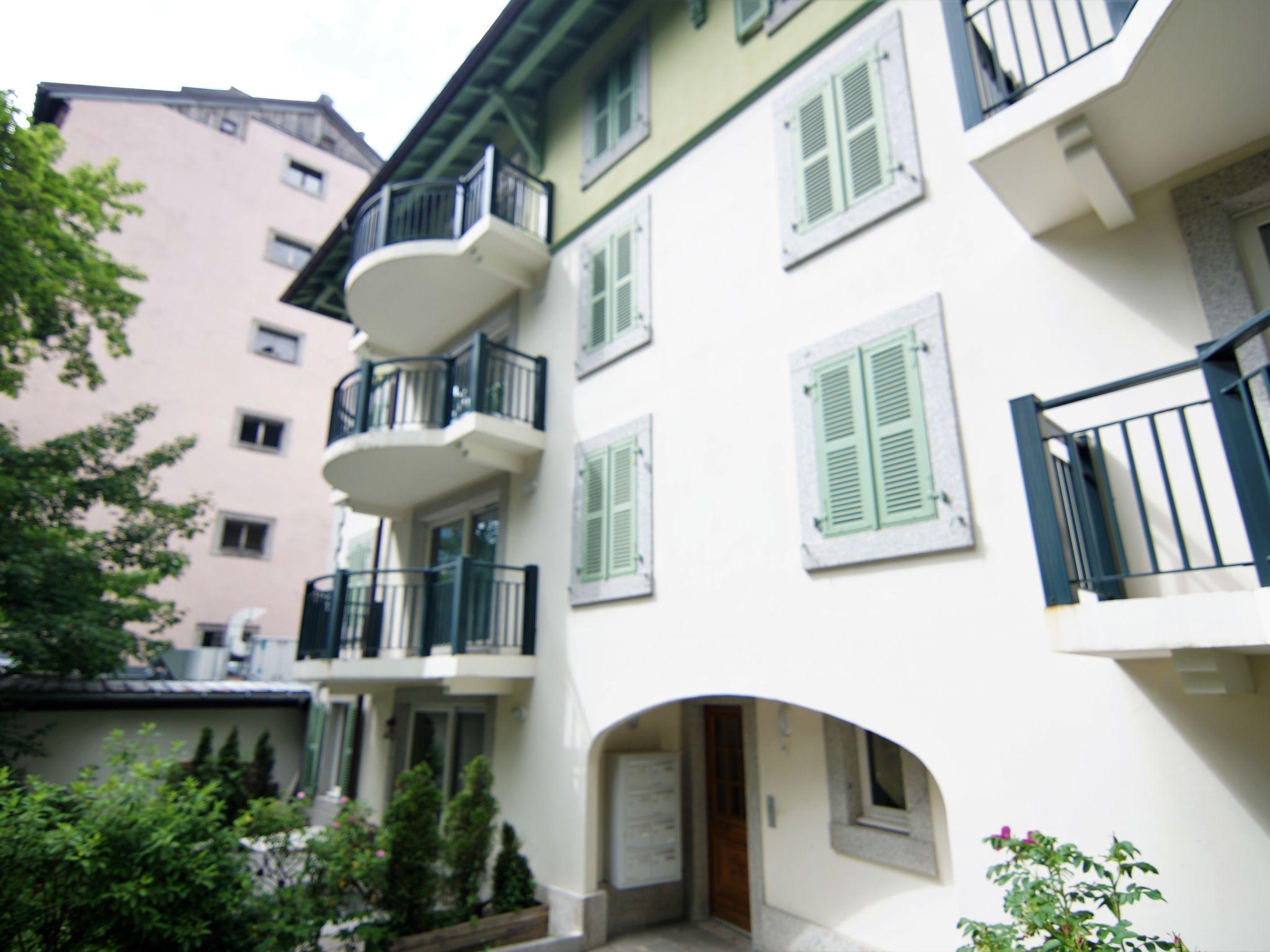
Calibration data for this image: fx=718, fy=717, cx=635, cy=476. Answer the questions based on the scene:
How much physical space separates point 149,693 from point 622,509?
10788 millimetres

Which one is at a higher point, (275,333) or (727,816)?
(275,333)

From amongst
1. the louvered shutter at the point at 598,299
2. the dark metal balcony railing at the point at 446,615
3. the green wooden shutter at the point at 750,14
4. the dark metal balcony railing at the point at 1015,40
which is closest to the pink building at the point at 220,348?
the dark metal balcony railing at the point at 446,615

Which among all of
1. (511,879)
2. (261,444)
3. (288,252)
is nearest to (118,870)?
(511,879)

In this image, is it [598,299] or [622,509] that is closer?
[622,509]

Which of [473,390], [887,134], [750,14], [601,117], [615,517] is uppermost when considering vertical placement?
[601,117]

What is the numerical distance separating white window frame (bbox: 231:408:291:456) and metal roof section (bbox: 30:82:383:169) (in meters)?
8.08

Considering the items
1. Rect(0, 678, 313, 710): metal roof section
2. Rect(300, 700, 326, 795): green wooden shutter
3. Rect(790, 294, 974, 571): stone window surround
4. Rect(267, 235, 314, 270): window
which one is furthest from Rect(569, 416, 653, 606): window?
Rect(267, 235, 314, 270): window

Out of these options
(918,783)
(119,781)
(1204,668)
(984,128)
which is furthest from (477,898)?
(984,128)

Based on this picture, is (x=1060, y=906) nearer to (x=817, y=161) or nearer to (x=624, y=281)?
(x=817, y=161)

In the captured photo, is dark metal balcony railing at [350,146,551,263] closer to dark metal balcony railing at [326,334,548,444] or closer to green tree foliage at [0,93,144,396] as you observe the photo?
dark metal balcony railing at [326,334,548,444]

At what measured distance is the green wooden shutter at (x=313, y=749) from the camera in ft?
47.3

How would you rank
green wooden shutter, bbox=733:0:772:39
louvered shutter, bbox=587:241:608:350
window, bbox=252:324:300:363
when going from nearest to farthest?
green wooden shutter, bbox=733:0:772:39 < louvered shutter, bbox=587:241:608:350 < window, bbox=252:324:300:363

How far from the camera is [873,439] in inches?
228

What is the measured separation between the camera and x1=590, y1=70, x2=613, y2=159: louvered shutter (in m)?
9.84
